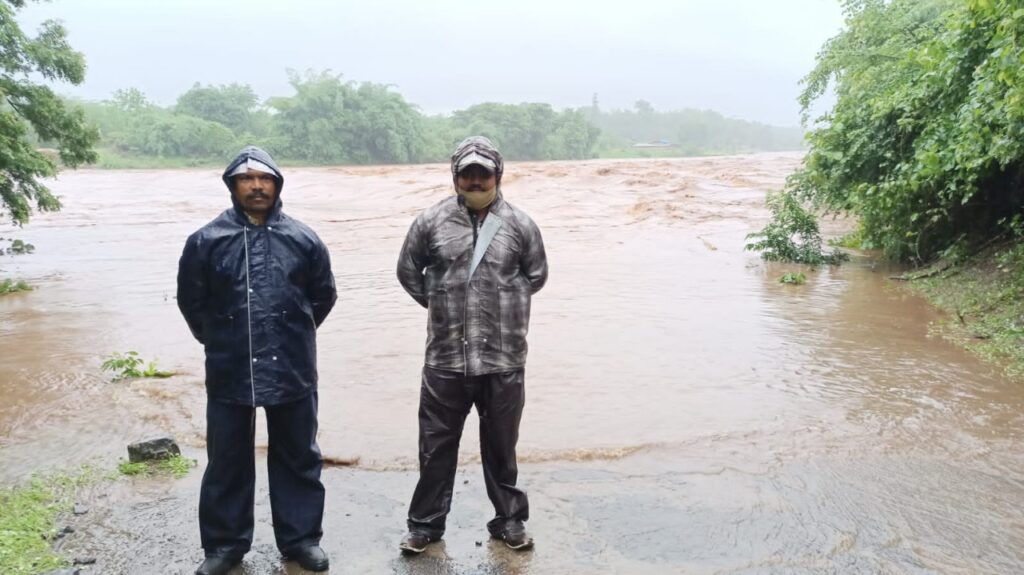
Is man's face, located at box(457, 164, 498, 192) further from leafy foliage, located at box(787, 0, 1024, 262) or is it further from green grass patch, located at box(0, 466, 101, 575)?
leafy foliage, located at box(787, 0, 1024, 262)

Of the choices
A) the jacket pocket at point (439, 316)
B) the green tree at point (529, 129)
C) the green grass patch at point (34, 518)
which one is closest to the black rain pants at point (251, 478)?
the jacket pocket at point (439, 316)

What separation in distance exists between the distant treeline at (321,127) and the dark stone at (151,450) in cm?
5401

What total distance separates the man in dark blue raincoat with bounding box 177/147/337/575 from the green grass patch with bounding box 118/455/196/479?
1296mm

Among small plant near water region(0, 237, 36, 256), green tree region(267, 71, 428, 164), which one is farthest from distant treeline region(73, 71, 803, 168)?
small plant near water region(0, 237, 36, 256)

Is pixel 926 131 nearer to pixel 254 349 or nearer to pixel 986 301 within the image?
pixel 986 301

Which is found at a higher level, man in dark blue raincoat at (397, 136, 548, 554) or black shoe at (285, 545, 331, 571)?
man in dark blue raincoat at (397, 136, 548, 554)

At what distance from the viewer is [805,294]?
1098cm

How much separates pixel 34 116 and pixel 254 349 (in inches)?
464

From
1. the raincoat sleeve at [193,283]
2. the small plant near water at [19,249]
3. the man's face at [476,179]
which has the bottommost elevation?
the small plant near water at [19,249]

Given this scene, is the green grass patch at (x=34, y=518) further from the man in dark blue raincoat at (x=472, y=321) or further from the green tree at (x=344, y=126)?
the green tree at (x=344, y=126)

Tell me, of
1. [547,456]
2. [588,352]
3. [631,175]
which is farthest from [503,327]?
[631,175]

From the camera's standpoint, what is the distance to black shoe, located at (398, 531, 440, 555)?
3637mm

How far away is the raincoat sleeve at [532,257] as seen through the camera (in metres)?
3.63

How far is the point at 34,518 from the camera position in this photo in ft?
12.8
